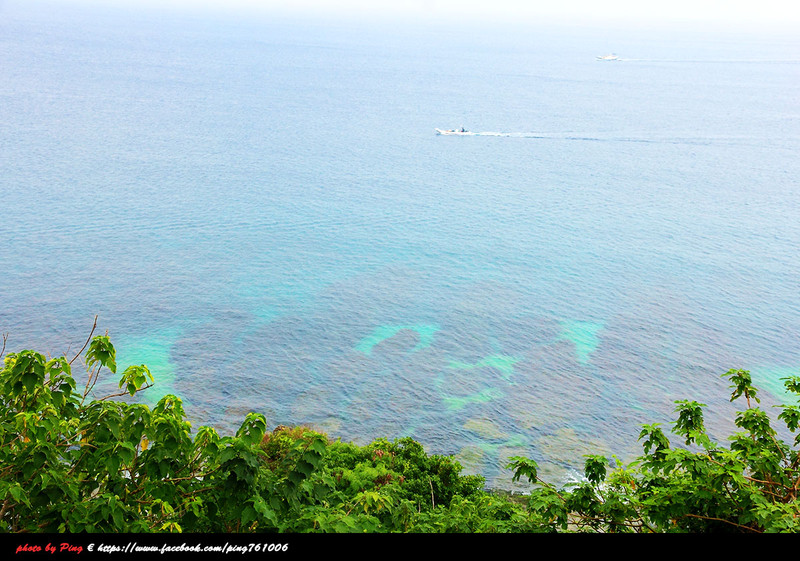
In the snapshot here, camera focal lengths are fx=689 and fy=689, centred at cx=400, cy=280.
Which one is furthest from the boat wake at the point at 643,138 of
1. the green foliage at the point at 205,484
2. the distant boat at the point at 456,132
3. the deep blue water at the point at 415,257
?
the green foliage at the point at 205,484

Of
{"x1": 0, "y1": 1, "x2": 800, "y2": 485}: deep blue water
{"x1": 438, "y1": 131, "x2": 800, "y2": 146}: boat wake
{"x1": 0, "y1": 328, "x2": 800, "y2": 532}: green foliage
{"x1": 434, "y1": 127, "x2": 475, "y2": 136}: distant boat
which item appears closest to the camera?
{"x1": 0, "y1": 328, "x2": 800, "y2": 532}: green foliage

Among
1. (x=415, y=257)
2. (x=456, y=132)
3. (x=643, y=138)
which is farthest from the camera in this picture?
(x=456, y=132)

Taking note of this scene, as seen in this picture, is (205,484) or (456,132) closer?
(205,484)

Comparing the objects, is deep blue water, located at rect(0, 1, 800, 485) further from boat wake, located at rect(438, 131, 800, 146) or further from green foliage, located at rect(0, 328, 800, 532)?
green foliage, located at rect(0, 328, 800, 532)

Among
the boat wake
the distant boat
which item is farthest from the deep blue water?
the distant boat

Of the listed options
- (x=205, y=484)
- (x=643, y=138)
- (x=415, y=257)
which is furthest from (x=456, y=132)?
(x=205, y=484)

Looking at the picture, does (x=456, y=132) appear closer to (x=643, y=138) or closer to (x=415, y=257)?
(x=643, y=138)

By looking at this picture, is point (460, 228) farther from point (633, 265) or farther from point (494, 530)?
point (494, 530)
